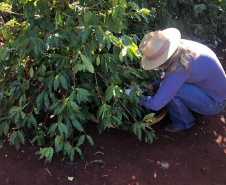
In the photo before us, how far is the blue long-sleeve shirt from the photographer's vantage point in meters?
2.15

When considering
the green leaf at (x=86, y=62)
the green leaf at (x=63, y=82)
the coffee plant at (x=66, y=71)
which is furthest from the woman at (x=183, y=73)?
the green leaf at (x=63, y=82)

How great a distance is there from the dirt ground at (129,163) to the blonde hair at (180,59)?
705 mm

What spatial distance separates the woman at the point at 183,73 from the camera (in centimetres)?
208

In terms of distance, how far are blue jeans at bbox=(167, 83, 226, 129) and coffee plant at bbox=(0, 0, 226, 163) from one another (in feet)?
0.97

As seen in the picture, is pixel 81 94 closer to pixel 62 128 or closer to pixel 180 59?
pixel 62 128

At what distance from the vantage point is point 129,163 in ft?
7.61

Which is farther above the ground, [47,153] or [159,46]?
[159,46]

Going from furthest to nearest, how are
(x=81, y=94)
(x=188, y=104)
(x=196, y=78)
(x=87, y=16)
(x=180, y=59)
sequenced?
(x=188, y=104) → (x=196, y=78) → (x=180, y=59) → (x=81, y=94) → (x=87, y=16)

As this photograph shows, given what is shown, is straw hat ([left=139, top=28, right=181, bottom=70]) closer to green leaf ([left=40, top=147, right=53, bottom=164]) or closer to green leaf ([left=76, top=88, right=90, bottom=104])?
green leaf ([left=76, top=88, right=90, bottom=104])

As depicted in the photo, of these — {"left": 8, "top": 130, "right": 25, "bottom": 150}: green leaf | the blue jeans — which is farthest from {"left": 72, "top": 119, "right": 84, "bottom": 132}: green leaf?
the blue jeans

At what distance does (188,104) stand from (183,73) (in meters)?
0.43

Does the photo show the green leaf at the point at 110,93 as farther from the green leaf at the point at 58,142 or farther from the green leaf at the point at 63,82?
the green leaf at the point at 58,142

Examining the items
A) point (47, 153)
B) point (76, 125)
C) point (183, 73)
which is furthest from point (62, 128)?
point (183, 73)

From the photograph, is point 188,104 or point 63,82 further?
point 188,104
